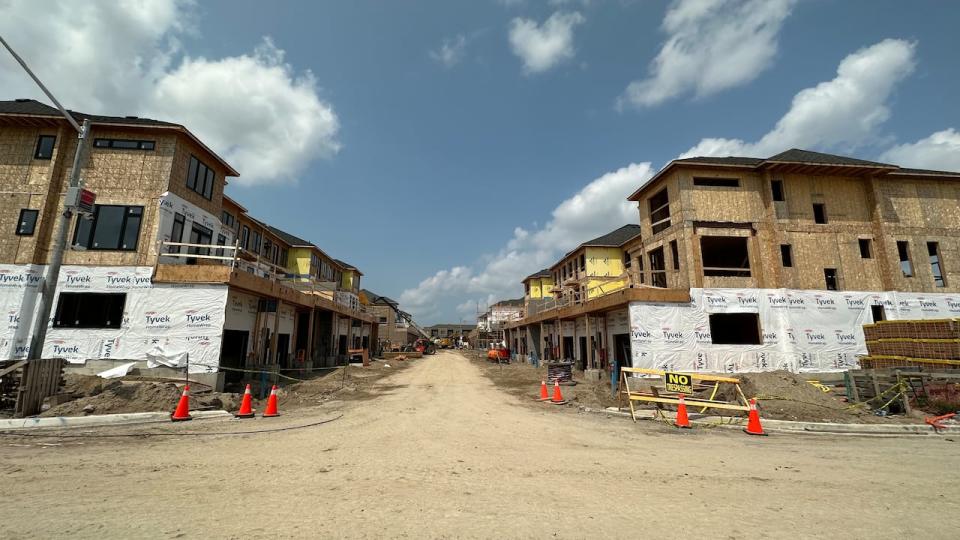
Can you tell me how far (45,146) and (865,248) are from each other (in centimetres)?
4071

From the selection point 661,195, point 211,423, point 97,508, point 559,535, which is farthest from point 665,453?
point 661,195

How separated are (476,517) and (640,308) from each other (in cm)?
1619

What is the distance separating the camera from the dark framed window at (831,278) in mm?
21344

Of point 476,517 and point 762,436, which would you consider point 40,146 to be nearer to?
point 476,517

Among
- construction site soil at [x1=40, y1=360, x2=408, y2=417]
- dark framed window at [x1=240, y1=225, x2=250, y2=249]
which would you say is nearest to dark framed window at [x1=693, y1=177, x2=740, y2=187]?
construction site soil at [x1=40, y1=360, x2=408, y2=417]

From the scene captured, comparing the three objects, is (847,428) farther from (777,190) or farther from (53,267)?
(53,267)

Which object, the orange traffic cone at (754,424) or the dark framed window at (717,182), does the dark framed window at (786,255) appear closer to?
the dark framed window at (717,182)

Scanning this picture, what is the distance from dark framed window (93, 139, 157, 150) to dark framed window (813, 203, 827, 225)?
32850mm

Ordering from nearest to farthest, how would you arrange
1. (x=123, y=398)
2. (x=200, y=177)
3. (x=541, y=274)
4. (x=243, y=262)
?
(x=123, y=398) < (x=243, y=262) < (x=200, y=177) < (x=541, y=274)

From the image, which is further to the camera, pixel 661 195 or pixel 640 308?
pixel 661 195

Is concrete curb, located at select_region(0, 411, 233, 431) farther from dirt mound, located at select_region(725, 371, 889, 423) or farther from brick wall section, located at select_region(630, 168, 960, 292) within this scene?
brick wall section, located at select_region(630, 168, 960, 292)

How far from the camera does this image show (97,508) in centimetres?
472

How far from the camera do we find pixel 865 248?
2230cm

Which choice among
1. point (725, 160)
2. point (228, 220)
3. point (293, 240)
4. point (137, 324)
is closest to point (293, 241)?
point (293, 240)
